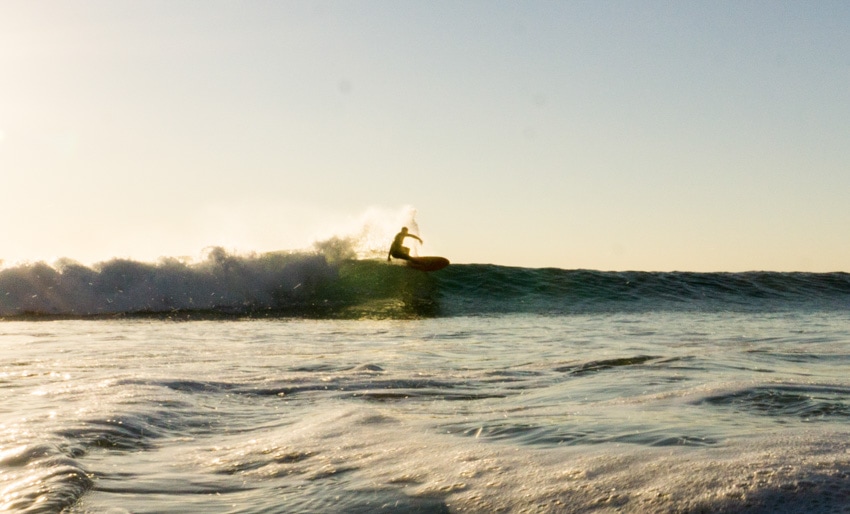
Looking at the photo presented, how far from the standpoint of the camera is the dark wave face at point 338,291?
17266 millimetres

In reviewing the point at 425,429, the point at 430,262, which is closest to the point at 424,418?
the point at 425,429

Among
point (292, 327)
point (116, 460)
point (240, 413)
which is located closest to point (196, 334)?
point (292, 327)

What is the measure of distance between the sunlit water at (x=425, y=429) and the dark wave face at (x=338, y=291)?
8.69 meters

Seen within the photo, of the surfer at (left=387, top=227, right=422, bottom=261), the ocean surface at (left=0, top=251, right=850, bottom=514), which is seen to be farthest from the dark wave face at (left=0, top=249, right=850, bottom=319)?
the ocean surface at (left=0, top=251, right=850, bottom=514)

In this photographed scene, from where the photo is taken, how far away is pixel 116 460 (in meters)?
3.68

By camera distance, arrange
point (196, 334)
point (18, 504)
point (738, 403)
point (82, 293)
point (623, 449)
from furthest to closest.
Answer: point (82, 293) < point (196, 334) < point (738, 403) < point (623, 449) < point (18, 504)

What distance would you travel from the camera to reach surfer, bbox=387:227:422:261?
19.4 metres

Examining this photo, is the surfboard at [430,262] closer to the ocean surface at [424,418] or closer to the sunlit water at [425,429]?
the ocean surface at [424,418]

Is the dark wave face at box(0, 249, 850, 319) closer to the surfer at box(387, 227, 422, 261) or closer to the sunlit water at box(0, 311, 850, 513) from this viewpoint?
the surfer at box(387, 227, 422, 261)

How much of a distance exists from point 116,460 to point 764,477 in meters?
2.83

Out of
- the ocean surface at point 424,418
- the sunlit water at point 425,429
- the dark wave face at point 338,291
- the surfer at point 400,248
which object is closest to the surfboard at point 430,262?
the surfer at point 400,248

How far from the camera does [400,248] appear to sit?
19578 millimetres

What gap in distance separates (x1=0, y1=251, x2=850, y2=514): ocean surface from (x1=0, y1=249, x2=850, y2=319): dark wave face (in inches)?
167

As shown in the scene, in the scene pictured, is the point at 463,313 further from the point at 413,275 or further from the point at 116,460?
the point at 116,460
